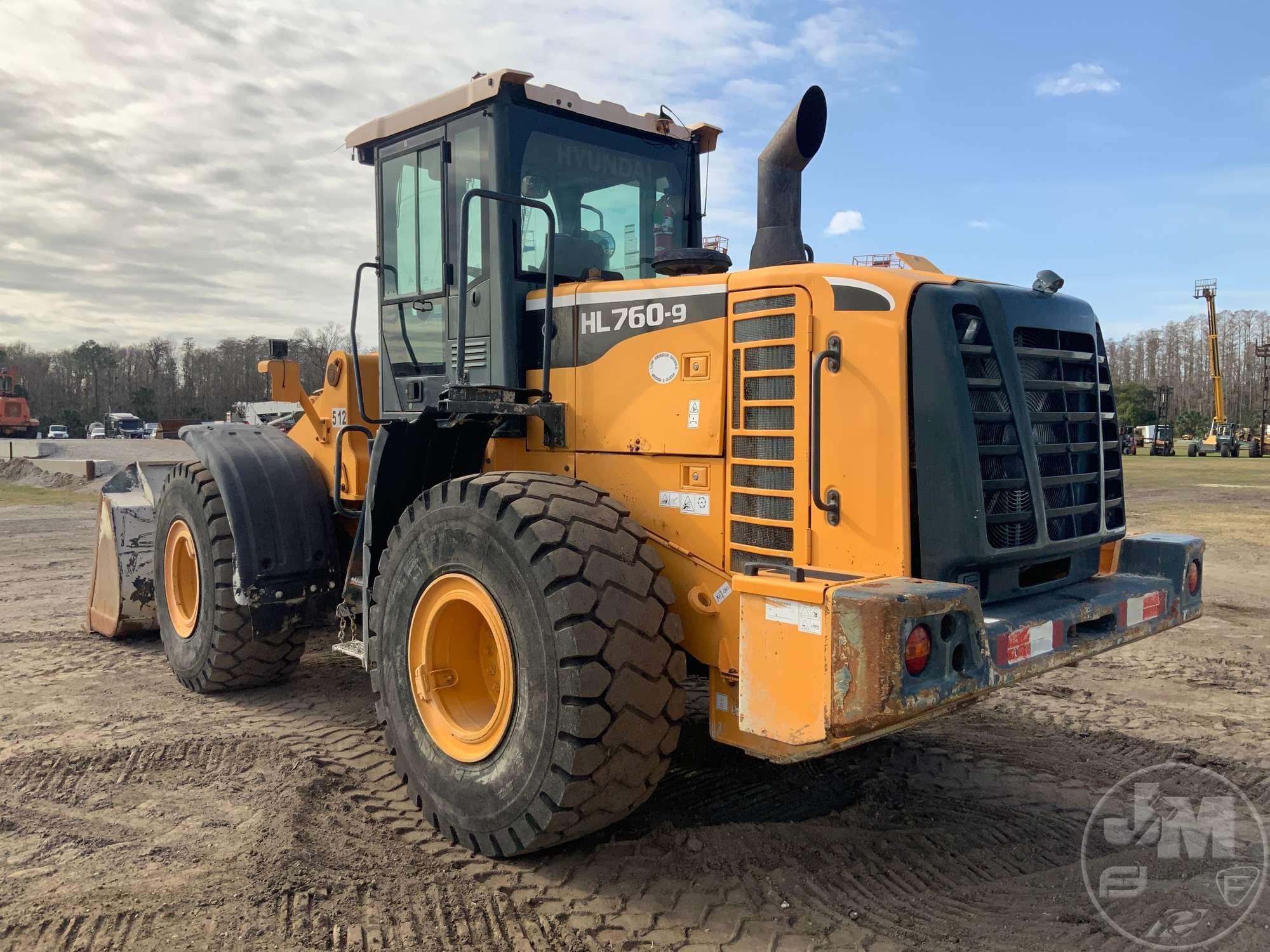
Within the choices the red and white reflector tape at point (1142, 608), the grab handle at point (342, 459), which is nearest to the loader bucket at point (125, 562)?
the grab handle at point (342, 459)

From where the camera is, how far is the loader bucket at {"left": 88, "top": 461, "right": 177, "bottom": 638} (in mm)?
7105

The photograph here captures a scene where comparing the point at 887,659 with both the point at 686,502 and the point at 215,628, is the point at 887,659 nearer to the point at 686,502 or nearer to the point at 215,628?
the point at 686,502

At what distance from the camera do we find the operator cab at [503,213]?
4527 mm

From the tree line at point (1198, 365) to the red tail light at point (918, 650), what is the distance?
256ft

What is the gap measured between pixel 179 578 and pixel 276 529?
4.73ft

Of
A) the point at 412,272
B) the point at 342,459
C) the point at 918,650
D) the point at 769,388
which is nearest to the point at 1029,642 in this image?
the point at 918,650

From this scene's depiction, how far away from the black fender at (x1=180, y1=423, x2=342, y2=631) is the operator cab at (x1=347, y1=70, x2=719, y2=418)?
2.61ft

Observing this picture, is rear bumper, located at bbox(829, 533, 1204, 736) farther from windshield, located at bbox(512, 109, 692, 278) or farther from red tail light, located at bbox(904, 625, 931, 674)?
windshield, located at bbox(512, 109, 692, 278)

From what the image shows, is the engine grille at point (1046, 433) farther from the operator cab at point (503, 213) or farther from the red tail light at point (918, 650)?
the operator cab at point (503, 213)

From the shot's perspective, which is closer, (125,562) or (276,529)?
(276,529)

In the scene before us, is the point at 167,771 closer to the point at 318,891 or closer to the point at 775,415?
the point at 318,891

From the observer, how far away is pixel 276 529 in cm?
553

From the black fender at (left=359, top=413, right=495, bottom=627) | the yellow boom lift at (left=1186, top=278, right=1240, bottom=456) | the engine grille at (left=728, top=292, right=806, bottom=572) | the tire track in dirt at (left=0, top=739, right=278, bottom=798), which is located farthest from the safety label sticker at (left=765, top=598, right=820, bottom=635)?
the yellow boom lift at (left=1186, top=278, right=1240, bottom=456)

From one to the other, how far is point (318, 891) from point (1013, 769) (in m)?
3.34
